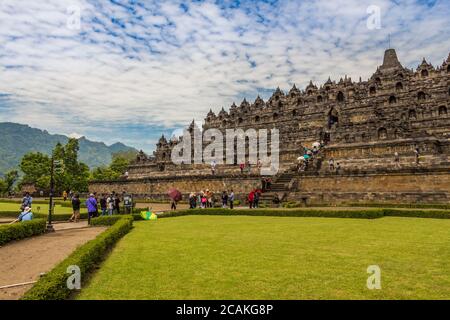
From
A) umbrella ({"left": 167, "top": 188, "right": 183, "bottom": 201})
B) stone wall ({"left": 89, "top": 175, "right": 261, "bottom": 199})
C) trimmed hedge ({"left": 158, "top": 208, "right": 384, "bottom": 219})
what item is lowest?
trimmed hedge ({"left": 158, "top": 208, "right": 384, "bottom": 219})

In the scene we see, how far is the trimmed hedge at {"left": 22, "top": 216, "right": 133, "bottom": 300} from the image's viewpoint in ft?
20.8

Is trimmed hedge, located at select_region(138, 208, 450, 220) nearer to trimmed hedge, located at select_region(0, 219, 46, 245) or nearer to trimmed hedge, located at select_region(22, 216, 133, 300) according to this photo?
trimmed hedge, located at select_region(0, 219, 46, 245)

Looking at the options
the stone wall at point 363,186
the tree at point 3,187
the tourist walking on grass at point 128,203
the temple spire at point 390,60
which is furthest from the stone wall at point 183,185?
the temple spire at point 390,60

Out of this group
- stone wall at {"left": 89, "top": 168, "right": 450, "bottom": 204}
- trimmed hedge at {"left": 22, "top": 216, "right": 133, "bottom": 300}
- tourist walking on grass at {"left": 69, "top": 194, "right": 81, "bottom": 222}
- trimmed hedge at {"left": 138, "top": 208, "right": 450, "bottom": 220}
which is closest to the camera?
trimmed hedge at {"left": 22, "top": 216, "right": 133, "bottom": 300}

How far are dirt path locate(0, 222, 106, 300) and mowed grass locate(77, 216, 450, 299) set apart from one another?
1477 mm

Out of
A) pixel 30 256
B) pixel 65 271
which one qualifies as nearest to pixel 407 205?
pixel 30 256

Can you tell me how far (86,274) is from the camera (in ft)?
27.4

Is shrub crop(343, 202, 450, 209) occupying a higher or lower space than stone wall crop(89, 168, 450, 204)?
lower

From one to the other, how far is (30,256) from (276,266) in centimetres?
747

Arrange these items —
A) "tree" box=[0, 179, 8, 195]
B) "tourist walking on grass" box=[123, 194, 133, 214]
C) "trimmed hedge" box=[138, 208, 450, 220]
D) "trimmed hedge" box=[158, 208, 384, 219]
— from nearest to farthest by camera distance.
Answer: "trimmed hedge" box=[138, 208, 450, 220] < "trimmed hedge" box=[158, 208, 384, 219] < "tourist walking on grass" box=[123, 194, 133, 214] < "tree" box=[0, 179, 8, 195]

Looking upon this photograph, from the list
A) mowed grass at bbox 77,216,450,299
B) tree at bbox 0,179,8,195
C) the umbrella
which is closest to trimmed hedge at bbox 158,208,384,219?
the umbrella

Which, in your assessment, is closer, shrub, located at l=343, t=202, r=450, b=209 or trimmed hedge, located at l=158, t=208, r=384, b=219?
trimmed hedge, located at l=158, t=208, r=384, b=219

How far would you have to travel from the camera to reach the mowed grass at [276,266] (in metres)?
6.77

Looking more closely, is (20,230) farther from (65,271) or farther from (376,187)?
(376,187)
